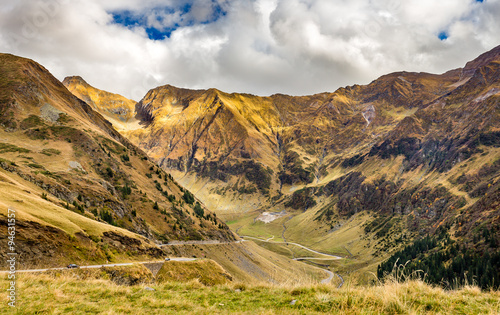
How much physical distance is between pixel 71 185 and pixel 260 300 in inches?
3000

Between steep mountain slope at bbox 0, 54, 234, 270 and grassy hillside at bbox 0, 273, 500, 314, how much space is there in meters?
20.1

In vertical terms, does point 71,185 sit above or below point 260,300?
below

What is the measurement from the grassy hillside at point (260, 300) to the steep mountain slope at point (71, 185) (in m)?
20.1

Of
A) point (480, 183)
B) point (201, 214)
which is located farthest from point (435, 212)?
point (201, 214)

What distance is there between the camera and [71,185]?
70125 millimetres

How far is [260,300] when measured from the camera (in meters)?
10.7

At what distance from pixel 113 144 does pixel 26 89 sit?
51.1 meters

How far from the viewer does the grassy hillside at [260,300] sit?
8.30m

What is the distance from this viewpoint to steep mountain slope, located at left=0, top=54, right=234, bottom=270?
31.8 metres

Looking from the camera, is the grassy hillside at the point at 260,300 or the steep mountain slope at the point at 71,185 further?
the steep mountain slope at the point at 71,185

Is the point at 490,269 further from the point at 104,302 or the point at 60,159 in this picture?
the point at 60,159

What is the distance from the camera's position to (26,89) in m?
130

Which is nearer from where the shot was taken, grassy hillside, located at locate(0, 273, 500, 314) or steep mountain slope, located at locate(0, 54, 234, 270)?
grassy hillside, located at locate(0, 273, 500, 314)

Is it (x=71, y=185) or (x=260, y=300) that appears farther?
(x=71, y=185)
